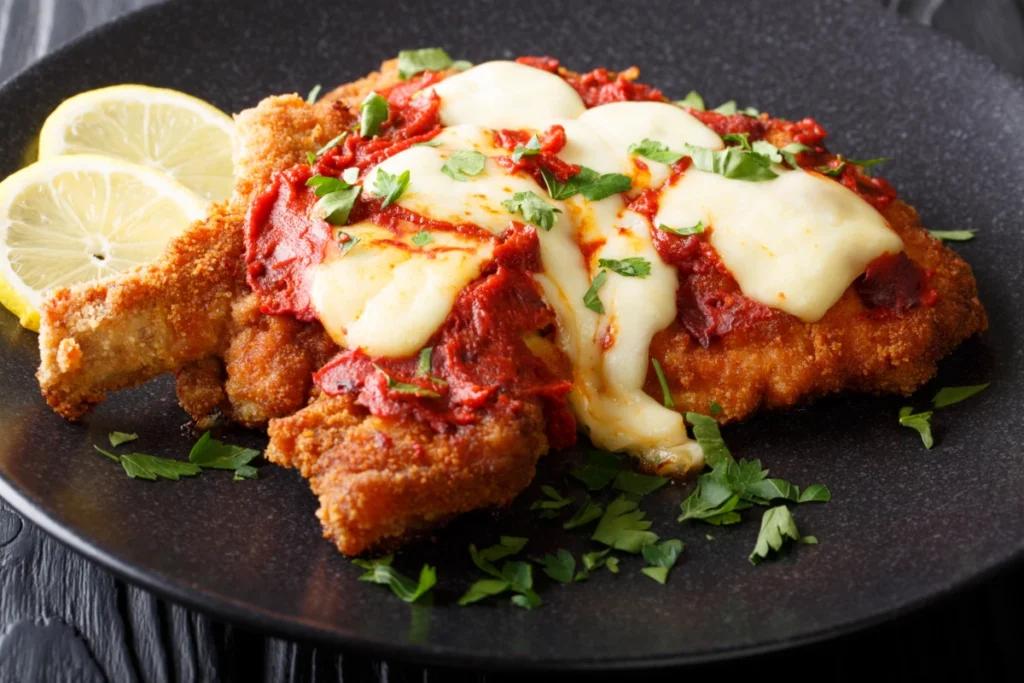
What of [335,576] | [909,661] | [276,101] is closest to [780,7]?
[276,101]

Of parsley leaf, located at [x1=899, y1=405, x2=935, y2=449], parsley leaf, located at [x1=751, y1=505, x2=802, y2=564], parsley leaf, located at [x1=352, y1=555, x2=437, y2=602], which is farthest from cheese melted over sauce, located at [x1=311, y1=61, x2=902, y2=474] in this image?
parsley leaf, located at [x1=352, y1=555, x2=437, y2=602]

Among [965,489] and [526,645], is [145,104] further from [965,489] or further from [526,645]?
[965,489]

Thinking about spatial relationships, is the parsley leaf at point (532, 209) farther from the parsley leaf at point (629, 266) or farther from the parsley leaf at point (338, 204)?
the parsley leaf at point (338, 204)

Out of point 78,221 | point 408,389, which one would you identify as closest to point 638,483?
point 408,389

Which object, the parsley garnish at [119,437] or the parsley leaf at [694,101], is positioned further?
the parsley leaf at [694,101]

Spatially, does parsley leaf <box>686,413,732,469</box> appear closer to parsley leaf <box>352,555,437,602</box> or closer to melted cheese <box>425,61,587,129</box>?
parsley leaf <box>352,555,437,602</box>

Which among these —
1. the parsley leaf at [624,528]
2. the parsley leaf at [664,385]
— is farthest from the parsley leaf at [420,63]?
the parsley leaf at [624,528]
